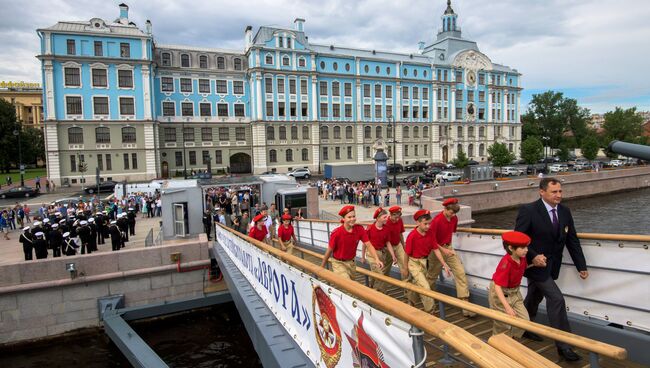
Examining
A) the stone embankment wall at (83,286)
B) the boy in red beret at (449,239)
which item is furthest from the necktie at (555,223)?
the stone embankment wall at (83,286)

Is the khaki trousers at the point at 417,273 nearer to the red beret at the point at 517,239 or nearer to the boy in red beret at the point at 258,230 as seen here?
the red beret at the point at 517,239

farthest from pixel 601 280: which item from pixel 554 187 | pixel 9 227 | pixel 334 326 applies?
pixel 9 227

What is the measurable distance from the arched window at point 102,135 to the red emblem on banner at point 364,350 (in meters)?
49.8

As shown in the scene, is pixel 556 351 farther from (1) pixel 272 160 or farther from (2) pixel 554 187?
(1) pixel 272 160

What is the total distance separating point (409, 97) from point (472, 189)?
35.2 meters

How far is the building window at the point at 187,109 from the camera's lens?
5162cm

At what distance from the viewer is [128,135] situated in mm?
46500

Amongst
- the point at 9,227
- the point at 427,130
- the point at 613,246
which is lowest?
the point at 9,227

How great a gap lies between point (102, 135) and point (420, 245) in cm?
4817

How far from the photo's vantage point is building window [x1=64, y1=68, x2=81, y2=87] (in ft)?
142

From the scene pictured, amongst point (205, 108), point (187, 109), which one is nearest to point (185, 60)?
point (187, 109)

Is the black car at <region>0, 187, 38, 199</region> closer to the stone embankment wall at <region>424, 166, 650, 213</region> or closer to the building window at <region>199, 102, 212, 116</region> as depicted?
the building window at <region>199, 102, 212, 116</region>

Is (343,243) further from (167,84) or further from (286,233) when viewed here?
(167,84)

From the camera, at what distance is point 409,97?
206ft
